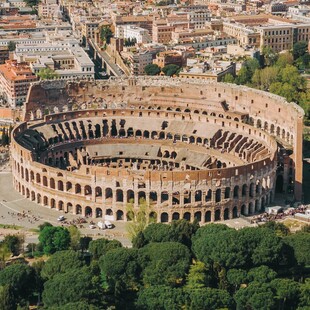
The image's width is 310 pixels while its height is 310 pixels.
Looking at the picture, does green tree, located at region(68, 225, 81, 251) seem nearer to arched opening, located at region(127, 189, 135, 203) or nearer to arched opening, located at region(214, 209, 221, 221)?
arched opening, located at region(127, 189, 135, 203)

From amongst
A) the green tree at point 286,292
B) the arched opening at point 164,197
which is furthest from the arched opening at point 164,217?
the green tree at point 286,292

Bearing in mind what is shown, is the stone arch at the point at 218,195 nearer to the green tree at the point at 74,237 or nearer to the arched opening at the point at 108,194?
the arched opening at the point at 108,194

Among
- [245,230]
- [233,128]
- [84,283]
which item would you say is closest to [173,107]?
[233,128]

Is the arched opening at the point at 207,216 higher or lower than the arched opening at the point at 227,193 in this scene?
lower

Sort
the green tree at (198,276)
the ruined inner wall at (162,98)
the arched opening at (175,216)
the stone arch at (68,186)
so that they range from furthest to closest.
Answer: the ruined inner wall at (162,98) < the stone arch at (68,186) < the arched opening at (175,216) < the green tree at (198,276)

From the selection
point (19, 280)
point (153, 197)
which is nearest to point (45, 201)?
point (153, 197)

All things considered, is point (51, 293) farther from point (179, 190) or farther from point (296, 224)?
point (296, 224)

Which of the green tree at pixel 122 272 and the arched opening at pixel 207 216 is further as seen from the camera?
the arched opening at pixel 207 216

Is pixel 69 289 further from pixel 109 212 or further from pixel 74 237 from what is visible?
pixel 109 212
